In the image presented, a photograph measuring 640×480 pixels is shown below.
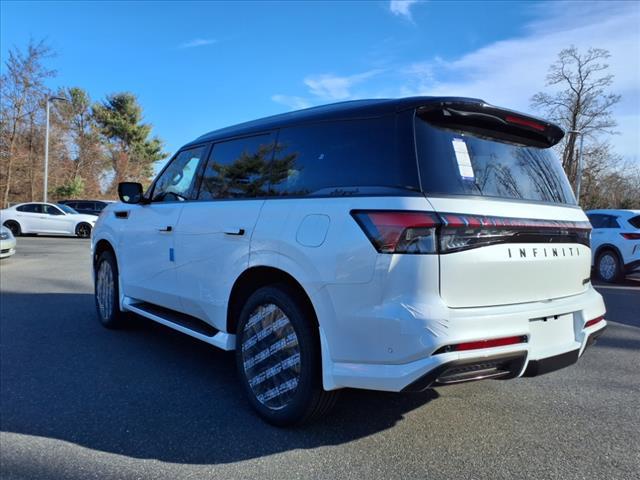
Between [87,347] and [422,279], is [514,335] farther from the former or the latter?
[87,347]

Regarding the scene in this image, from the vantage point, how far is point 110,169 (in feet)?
158

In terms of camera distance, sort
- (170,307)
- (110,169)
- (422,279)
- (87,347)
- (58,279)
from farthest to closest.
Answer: (110,169) → (58,279) → (87,347) → (170,307) → (422,279)

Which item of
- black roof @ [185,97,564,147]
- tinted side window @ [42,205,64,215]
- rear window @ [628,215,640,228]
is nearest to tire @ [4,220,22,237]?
tinted side window @ [42,205,64,215]

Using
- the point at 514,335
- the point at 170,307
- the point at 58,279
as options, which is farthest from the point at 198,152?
the point at 58,279

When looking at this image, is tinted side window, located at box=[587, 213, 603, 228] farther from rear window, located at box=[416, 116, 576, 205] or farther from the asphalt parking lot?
rear window, located at box=[416, 116, 576, 205]

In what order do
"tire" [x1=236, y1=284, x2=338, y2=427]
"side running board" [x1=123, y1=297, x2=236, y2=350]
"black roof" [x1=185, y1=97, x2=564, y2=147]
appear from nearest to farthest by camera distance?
"black roof" [x1=185, y1=97, x2=564, y2=147]
"tire" [x1=236, y1=284, x2=338, y2=427]
"side running board" [x1=123, y1=297, x2=236, y2=350]

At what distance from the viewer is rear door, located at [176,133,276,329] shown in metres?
3.51

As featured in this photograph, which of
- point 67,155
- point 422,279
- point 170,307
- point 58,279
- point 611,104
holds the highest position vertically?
point 611,104

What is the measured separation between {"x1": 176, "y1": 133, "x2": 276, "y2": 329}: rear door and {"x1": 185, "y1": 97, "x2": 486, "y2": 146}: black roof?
0.31 feet

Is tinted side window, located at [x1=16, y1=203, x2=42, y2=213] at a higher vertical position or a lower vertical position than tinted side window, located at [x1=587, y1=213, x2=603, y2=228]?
lower

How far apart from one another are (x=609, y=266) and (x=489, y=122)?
944 cm

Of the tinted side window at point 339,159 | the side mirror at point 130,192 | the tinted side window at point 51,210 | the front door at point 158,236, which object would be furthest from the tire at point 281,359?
the tinted side window at point 51,210

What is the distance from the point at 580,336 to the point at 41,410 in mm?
3526

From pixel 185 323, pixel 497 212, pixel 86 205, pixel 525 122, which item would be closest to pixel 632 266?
pixel 525 122
